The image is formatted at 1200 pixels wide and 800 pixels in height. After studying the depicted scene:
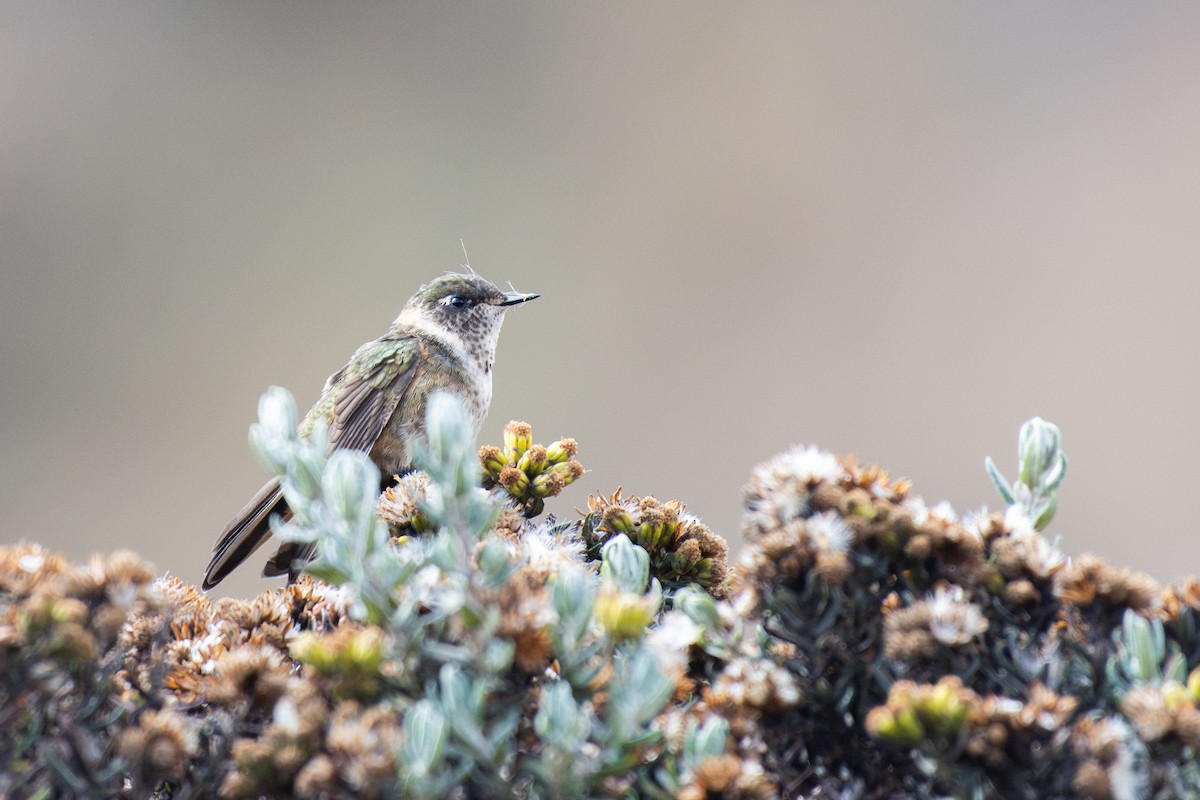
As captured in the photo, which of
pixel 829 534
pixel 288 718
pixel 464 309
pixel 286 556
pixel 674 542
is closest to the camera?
pixel 288 718

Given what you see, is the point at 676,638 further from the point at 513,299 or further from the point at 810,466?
the point at 513,299

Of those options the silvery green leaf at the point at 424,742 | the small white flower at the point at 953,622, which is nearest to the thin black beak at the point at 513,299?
the small white flower at the point at 953,622

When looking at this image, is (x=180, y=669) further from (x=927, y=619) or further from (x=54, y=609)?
(x=927, y=619)

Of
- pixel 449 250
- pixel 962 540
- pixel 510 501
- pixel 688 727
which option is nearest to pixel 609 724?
pixel 688 727

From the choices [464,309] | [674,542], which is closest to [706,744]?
[674,542]

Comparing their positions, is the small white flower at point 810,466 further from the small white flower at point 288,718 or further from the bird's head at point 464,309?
the bird's head at point 464,309

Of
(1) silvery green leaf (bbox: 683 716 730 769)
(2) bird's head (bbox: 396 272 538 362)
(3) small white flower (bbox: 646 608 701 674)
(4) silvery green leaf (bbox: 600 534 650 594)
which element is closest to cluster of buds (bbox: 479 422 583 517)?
(4) silvery green leaf (bbox: 600 534 650 594)

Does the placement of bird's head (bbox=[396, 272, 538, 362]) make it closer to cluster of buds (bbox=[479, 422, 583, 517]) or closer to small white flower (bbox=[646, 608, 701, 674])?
cluster of buds (bbox=[479, 422, 583, 517])
